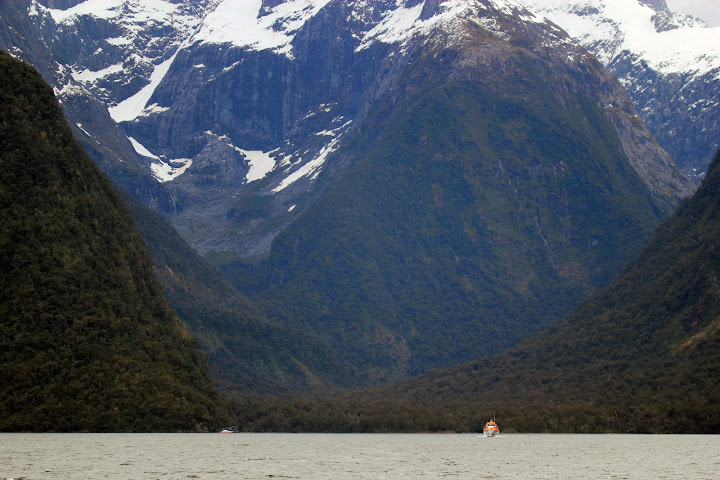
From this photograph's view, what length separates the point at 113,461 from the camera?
13925cm

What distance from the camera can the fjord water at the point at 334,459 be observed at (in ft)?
418

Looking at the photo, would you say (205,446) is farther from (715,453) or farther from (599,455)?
(715,453)

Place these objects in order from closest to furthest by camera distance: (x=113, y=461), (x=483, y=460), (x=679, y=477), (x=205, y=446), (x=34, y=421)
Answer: (x=679, y=477)
(x=113, y=461)
(x=483, y=460)
(x=205, y=446)
(x=34, y=421)

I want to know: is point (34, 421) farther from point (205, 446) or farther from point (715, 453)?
point (715, 453)

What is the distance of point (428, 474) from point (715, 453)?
53.7 m

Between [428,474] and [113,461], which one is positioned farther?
[113,461]

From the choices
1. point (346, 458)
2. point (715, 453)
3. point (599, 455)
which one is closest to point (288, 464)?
point (346, 458)

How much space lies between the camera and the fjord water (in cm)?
12750

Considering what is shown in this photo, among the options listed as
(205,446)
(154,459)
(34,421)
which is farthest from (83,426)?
(154,459)

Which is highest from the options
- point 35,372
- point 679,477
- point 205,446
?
point 35,372

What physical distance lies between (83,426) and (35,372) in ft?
41.3

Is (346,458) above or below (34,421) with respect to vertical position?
below

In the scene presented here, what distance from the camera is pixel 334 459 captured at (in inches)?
6176

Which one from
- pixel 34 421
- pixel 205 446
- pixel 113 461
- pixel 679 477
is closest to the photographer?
pixel 679 477
